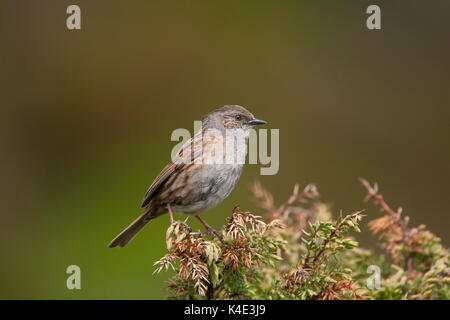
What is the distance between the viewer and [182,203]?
11.2ft

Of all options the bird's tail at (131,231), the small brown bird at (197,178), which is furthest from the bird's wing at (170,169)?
the bird's tail at (131,231)

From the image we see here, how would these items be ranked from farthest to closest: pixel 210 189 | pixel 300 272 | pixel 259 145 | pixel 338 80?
pixel 338 80, pixel 259 145, pixel 210 189, pixel 300 272

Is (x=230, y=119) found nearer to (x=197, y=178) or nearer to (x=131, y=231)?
(x=197, y=178)

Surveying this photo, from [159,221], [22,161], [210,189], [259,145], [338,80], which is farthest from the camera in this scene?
[338,80]

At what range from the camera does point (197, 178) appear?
334 centimetres

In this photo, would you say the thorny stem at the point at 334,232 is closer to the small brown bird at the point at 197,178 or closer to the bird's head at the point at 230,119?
the small brown bird at the point at 197,178

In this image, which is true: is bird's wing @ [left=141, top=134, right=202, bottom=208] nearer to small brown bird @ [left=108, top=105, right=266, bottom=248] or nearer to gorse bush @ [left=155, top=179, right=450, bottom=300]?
small brown bird @ [left=108, top=105, right=266, bottom=248]

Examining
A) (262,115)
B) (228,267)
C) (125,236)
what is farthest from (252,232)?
(262,115)

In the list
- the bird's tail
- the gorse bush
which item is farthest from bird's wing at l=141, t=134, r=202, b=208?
the gorse bush

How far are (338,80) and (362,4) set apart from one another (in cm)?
83

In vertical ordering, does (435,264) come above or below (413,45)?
below

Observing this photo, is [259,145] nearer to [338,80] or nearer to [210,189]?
[210,189]

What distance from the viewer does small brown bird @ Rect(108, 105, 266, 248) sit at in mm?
3340

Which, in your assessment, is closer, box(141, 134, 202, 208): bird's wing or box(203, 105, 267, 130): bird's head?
box(141, 134, 202, 208): bird's wing
